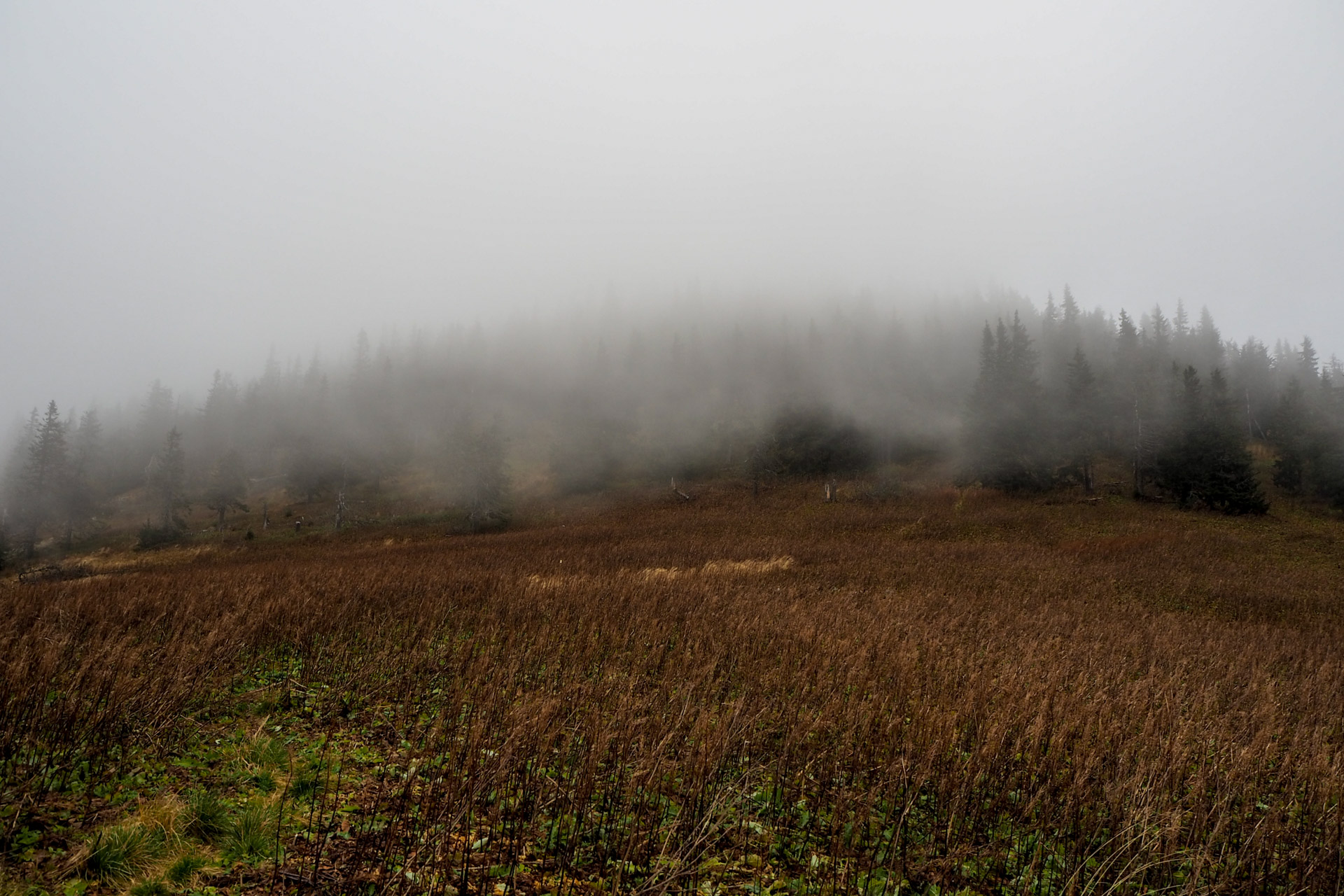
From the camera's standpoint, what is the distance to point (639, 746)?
4199 millimetres

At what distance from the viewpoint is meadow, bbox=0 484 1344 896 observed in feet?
10.9

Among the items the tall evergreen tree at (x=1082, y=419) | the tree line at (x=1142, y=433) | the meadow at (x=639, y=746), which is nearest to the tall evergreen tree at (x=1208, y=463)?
the tree line at (x=1142, y=433)

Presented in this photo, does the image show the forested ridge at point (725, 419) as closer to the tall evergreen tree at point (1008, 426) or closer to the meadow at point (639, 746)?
the tall evergreen tree at point (1008, 426)

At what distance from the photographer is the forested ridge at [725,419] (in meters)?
41.9

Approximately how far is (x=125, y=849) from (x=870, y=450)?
56.4 m

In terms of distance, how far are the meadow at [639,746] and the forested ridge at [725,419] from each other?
35.8 meters

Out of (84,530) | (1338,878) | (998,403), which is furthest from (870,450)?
(84,530)

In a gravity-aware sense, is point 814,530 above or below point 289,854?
below

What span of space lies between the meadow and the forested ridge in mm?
35814

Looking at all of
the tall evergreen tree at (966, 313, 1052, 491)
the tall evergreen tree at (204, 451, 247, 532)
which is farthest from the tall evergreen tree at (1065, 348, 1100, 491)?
the tall evergreen tree at (204, 451, 247, 532)

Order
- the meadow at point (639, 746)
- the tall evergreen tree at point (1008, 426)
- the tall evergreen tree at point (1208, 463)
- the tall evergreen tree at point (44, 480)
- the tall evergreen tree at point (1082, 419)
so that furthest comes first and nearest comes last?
the tall evergreen tree at point (44, 480) < the tall evergreen tree at point (1082, 419) < the tall evergreen tree at point (1008, 426) < the tall evergreen tree at point (1208, 463) < the meadow at point (639, 746)

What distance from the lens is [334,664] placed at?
260 inches

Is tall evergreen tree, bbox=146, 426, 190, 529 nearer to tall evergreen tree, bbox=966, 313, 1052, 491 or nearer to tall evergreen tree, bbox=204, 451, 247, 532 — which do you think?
tall evergreen tree, bbox=204, 451, 247, 532

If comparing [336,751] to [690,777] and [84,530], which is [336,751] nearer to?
[690,777]
